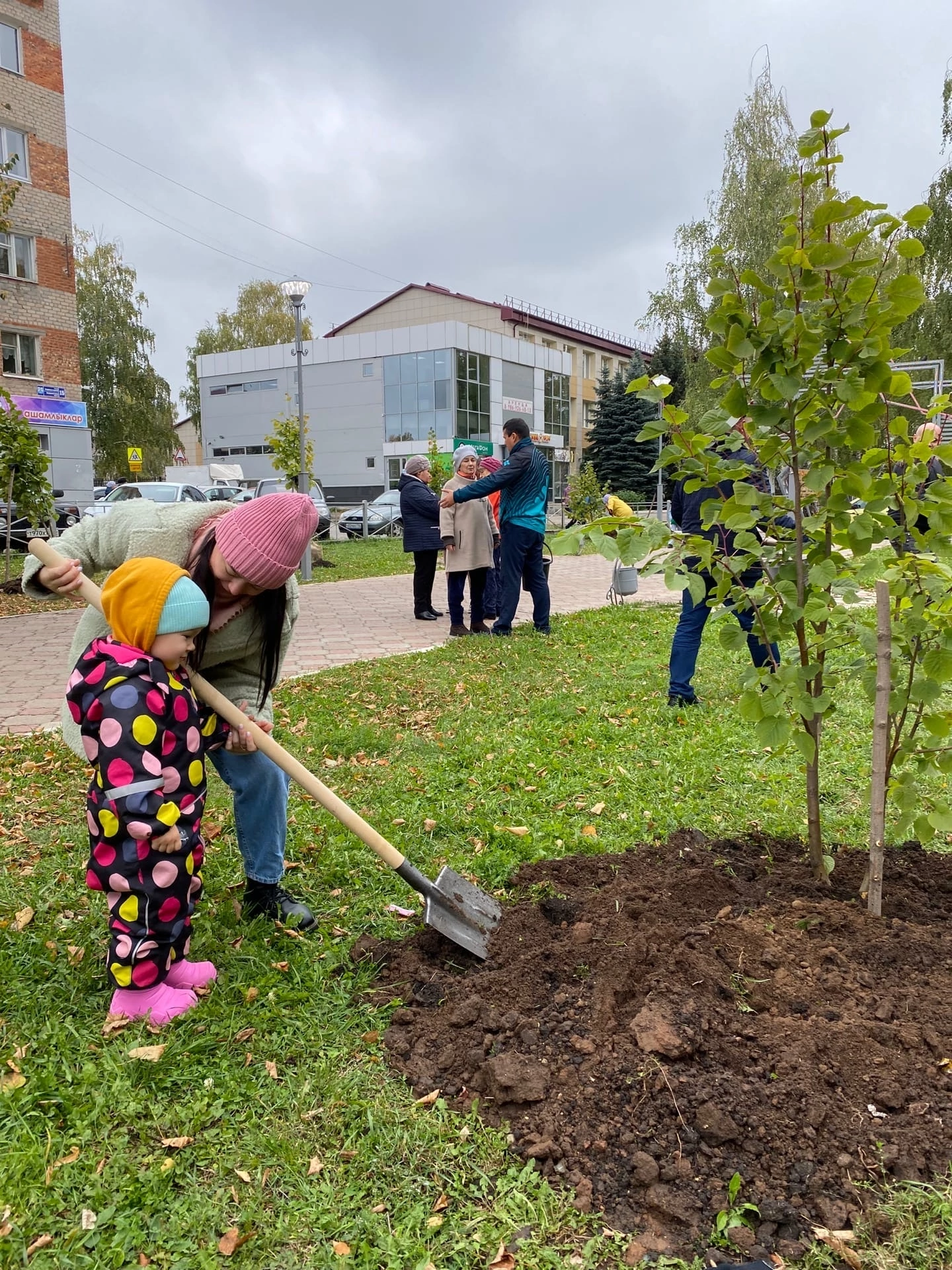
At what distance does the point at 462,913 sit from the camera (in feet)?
8.68

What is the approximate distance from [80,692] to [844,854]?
259 centimetres

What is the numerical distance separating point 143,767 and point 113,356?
42385 millimetres

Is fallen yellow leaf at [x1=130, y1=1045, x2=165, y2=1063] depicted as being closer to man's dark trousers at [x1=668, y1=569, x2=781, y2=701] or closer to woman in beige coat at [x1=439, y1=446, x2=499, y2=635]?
man's dark trousers at [x1=668, y1=569, x2=781, y2=701]

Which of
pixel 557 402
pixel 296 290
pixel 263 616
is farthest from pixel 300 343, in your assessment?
pixel 557 402

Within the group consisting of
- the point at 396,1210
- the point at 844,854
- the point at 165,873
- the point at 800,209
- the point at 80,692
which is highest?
the point at 800,209

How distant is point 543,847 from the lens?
337 centimetres

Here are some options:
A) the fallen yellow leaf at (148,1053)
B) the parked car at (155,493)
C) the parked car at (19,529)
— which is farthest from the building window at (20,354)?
the fallen yellow leaf at (148,1053)

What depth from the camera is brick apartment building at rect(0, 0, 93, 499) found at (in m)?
22.8

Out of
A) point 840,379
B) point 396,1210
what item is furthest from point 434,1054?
point 840,379

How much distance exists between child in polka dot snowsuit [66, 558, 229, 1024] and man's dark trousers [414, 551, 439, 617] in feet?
23.2

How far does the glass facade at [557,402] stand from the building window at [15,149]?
33.3m

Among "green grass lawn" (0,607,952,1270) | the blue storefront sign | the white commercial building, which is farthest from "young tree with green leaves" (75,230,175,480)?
"green grass lawn" (0,607,952,1270)

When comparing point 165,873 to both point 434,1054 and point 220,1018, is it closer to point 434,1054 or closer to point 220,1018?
point 220,1018

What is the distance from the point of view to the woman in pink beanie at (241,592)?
225 centimetres
